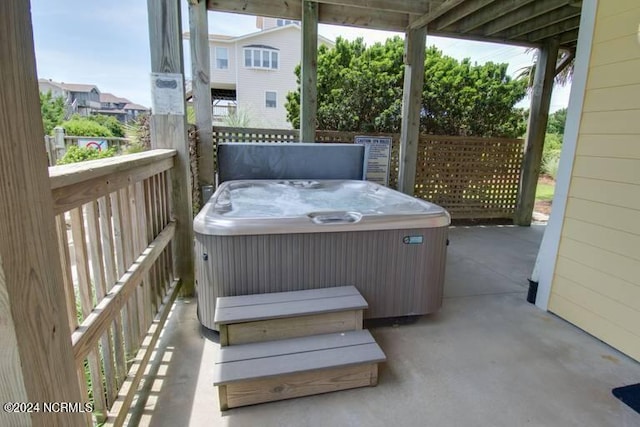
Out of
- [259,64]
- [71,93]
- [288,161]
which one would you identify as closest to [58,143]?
[288,161]

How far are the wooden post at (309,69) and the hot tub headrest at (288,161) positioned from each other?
1.60 feet

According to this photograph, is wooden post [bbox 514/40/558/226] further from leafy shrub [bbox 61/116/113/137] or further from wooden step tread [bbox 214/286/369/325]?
Result: leafy shrub [bbox 61/116/113/137]

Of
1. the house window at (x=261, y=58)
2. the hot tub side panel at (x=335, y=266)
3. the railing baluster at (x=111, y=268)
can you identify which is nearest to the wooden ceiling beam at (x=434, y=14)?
the hot tub side panel at (x=335, y=266)

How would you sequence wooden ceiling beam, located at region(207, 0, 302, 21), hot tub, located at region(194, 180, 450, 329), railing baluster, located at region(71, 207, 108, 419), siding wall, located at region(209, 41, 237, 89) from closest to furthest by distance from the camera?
railing baluster, located at region(71, 207, 108, 419) < hot tub, located at region(194, 180, 450, 329) < wooden ceiling beam, located at region(207, 0, 302, 21) < siding wall, located at region(209, 41, 237, 89)

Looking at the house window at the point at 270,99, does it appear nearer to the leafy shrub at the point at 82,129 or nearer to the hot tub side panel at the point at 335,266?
the leafy shrub at the point at 82,129

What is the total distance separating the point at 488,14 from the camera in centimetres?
378

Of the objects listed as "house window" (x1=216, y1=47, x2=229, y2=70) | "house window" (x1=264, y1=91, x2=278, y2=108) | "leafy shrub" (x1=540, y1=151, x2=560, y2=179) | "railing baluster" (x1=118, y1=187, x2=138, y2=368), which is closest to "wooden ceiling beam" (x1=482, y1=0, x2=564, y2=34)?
"railing baluster" (x1=118, y1=187, x2=138, y2=368)

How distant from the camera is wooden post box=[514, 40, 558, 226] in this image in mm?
4508

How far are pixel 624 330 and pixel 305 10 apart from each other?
143 inches

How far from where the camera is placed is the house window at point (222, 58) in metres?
14.3

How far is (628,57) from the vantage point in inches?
78.0

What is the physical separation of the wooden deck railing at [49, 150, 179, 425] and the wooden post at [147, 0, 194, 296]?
0.62ft

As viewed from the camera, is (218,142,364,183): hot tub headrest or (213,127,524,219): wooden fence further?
(213,127,524,219): wooden fence

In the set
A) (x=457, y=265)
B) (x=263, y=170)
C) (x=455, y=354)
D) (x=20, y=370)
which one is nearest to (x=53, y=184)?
(x=20, y=370)
